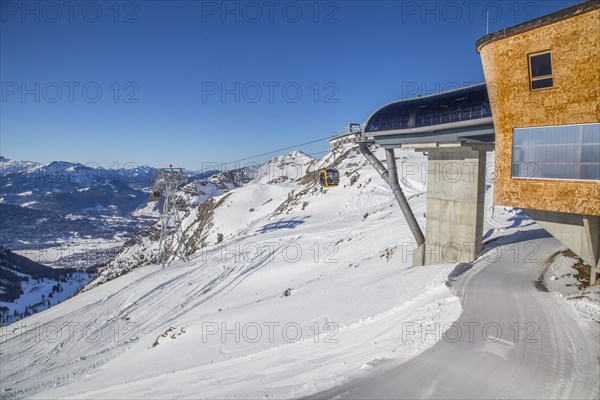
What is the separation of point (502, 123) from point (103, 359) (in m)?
21.9

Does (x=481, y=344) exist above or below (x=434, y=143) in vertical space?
below

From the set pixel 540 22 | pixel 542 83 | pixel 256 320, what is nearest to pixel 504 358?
pixel 542 83

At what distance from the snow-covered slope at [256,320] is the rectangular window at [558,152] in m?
4.77

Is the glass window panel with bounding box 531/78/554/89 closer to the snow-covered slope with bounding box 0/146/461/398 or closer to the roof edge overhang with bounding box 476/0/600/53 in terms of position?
the roof edge overhang with bounding box 476/0/600/53

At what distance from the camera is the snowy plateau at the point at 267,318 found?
23.3 ft

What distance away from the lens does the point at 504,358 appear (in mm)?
6238

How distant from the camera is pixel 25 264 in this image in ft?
648

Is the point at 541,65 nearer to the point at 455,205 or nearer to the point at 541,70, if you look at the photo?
the point at 541,70

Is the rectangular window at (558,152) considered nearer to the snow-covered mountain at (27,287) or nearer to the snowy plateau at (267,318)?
the snowy plateau at (267,318)

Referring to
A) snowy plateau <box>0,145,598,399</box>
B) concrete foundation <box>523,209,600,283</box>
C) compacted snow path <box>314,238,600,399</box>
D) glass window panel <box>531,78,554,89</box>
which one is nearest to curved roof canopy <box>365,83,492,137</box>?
glass window panel <box>531,78,554,89</box>

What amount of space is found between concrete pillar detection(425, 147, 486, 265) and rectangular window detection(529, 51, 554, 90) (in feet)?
16.1

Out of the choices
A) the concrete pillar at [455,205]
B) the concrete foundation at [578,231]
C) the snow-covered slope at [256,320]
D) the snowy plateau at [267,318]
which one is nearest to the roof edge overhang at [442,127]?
the concrete pillar at [455,205]

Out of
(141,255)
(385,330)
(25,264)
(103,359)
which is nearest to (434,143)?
(385,330)

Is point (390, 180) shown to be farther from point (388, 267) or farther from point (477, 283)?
point (477, 283)
